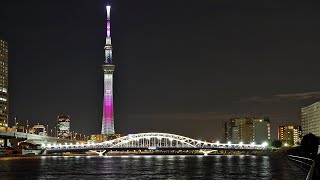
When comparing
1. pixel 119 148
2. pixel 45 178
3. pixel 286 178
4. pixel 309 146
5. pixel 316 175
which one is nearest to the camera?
pixel 316 175

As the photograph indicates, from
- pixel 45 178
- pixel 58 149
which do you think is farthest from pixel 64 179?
pixel 58 149

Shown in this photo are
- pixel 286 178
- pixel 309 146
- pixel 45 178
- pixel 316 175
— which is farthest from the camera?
pixel 309 146

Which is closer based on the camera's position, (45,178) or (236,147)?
(45,178)

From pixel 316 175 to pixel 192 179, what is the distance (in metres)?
31.2

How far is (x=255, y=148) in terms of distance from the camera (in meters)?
188

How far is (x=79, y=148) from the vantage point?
185 m

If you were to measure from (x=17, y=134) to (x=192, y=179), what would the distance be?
436 feet

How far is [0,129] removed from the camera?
18650 centimetres

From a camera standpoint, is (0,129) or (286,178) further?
(0,129)

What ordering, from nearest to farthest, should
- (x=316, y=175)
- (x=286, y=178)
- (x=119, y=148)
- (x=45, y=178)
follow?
(x=316, y=175) < (x=286, y=178) < (x=45, y=178) < (x=119, y=148)

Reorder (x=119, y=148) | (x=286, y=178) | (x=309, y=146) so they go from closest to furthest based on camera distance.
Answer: (x=286, y=178) < (x=309, y=146) < (x=119, y=148)

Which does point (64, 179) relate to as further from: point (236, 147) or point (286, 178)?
point (236, 147)

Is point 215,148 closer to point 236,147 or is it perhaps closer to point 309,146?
point 236,147

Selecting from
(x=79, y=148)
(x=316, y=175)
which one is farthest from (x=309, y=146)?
(x=316, y=175)
